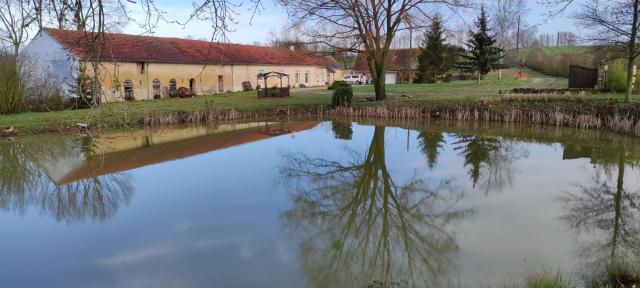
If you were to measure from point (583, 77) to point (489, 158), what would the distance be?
15387mm

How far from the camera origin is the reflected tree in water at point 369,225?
4.71 meters

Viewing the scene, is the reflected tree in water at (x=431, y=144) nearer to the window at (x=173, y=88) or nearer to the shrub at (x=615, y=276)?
the shrub at (x=615, y=276)

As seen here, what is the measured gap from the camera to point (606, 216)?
625 centimetres

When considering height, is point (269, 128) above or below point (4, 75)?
below

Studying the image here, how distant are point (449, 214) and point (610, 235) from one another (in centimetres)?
183

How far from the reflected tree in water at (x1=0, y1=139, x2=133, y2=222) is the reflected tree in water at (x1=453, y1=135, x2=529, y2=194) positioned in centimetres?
569

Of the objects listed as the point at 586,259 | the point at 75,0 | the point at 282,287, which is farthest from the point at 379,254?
the point at 75,0

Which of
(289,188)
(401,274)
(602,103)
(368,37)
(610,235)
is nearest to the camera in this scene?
(401,274)

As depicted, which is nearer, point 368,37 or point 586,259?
point 586,259

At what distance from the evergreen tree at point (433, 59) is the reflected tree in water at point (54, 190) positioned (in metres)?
27.8

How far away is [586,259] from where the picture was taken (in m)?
4.84

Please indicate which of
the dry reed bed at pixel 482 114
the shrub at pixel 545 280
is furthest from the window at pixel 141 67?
the shrub at pixel 545 280

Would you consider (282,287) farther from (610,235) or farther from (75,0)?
(610,235)

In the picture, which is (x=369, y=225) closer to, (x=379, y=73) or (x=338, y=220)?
(x=338, y=220)
